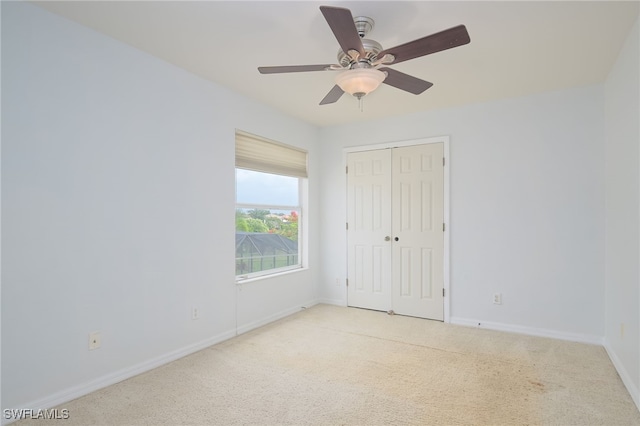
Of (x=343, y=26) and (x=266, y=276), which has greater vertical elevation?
(x=343, y=26)

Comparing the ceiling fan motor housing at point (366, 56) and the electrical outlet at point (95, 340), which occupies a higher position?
the ceiling fan motor housing at point (366, 56)

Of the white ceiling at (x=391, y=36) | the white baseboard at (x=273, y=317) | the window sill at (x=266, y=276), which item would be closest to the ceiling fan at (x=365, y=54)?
the white ceiling at (x=391, y=36)

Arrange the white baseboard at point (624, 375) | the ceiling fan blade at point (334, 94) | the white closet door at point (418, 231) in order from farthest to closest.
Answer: the white closet door at point (418, 231) → the ceiling fan blade at point (334, 94) → the white baseboard at point (624, 375)

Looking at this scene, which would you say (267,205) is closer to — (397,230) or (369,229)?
(369,229)

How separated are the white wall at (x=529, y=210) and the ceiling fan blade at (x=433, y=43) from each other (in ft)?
4.89

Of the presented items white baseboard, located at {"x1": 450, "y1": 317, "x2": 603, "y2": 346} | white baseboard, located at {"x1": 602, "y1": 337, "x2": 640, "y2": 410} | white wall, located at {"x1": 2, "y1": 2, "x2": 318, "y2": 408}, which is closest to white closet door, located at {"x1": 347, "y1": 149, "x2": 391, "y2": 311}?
white baseboard, located at {"x1": 450, "y1": 317, "x2": 603, "y2": 346}

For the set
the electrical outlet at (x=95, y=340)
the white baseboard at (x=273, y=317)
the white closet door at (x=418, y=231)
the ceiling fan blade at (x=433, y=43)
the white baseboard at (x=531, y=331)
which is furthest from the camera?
the white closet door at (x=418, y=231)

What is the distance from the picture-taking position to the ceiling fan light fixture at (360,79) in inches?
85.6

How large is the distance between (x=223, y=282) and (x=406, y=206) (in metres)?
2.32

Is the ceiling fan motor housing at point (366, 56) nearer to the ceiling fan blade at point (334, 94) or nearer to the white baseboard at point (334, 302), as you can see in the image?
the ceiling fan blade at point (334, 94)

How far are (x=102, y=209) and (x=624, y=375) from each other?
3927 mm

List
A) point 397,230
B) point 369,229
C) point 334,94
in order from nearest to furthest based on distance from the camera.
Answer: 1. point 334,94
2. point 397,230
3. point 369,229

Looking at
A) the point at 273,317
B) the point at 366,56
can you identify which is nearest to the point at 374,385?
the point at 273,317

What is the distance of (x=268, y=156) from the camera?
4070 mm
